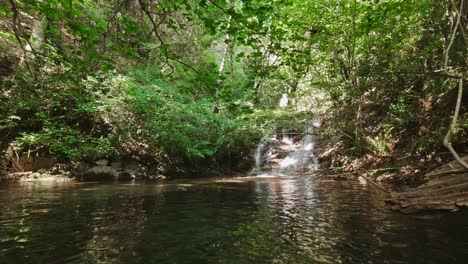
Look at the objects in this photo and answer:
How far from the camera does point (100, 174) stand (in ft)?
42.6

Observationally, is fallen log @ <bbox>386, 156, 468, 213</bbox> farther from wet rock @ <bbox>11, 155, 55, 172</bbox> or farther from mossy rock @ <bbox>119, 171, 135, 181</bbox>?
wet rock @ <bbox>11, 155, 55, 172</bbox>

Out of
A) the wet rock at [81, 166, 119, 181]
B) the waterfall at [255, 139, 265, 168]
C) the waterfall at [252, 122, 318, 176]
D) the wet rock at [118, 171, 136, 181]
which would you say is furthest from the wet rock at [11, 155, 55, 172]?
the waterfall at [255, 139, 265, 168]

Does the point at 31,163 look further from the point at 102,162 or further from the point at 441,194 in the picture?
the point at 441,194

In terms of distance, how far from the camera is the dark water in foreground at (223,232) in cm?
358

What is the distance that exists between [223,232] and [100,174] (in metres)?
10.0

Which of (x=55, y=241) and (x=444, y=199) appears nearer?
(x=55, y=241)

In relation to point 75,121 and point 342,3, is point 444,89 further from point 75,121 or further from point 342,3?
point 75,121

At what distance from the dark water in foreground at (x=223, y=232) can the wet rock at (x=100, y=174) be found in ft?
18.2

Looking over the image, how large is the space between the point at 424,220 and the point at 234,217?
3192 mm

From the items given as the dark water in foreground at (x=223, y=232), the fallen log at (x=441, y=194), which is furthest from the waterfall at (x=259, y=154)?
the fallen log at (x=441, y=194)

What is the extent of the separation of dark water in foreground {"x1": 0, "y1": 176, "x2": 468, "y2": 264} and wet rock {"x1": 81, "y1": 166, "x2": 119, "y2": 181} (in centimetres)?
554

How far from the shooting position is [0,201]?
23.2 feet

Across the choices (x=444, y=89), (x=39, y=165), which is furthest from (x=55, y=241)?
(x=444, y=89)

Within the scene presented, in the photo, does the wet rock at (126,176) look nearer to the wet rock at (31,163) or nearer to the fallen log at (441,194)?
the wet rock at (31,163)
